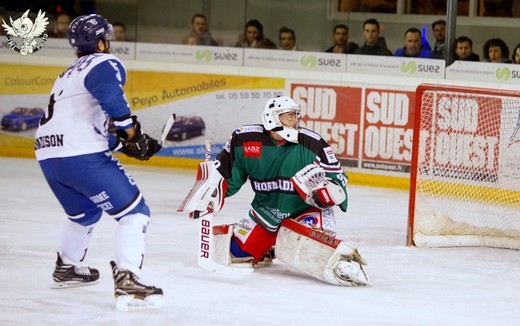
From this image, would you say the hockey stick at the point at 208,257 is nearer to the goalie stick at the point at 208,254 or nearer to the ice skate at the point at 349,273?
the goalie stick at the point at 208,254

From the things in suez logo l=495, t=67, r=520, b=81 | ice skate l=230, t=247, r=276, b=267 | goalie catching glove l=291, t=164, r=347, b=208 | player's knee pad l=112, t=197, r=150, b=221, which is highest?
suez logo l=495, t=67, r=520, b=81

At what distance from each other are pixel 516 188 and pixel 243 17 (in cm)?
354

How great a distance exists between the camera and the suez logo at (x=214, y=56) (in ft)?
33.2

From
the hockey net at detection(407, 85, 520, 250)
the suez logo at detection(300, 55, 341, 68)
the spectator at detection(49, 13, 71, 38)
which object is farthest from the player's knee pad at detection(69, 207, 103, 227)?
the spectator at detection(49, 13, 71, 38)

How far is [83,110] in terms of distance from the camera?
5.04 meters

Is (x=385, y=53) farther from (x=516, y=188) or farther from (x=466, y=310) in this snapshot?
(x=466, y=310)

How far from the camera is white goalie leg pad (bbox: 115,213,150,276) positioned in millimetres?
4941

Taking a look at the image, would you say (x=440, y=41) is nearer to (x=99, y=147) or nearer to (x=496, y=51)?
(x=496, y=51)

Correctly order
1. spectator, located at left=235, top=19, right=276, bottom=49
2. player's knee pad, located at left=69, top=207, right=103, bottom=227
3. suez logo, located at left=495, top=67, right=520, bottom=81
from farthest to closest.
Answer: spectator, located at left=235, top=19, right=276, bottom=49 → suez logo, located at left=495, top=67, right=520, bottom=81 → player's knee pad, located at left=69, top=207, right=103, bottom=227

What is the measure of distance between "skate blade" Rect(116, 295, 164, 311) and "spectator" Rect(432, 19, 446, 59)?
15.8 ft

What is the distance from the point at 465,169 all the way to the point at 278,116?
233cm

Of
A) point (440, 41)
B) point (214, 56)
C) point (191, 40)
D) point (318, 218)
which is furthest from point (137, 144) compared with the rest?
point (191, 40)

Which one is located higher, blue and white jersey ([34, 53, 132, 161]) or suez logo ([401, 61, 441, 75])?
suez logo ([401, 61, 441, 75])

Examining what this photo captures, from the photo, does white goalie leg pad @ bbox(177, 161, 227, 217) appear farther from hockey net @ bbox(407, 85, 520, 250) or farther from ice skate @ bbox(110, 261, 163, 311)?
hockey net @ bbox(407, 85, 520, 250)
